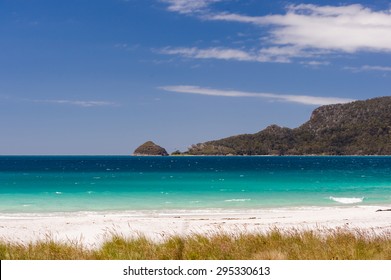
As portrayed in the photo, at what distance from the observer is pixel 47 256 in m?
10.8

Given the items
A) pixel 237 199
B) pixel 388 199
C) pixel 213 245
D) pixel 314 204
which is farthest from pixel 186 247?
pixel 388 199

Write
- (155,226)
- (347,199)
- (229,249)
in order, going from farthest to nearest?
1. (347,199)
2. (155,226)
3. (229,249)

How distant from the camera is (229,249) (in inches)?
452

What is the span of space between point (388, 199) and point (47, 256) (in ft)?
136

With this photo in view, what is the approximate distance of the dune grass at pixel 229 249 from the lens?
1074 centimetres

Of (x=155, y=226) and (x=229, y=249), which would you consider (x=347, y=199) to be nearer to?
(x=155, y=226)

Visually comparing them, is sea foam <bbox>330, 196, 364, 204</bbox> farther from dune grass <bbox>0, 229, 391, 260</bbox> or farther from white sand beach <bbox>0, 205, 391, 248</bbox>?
dune grass <bbox>0, 229, 391, 260</bbox>

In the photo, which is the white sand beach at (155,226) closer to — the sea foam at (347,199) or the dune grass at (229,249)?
the dune grass at (229,249)

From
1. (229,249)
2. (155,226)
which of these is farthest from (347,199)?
(229,249)

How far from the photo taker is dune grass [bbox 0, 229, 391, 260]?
10.7 metres

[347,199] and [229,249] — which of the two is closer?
[229,249]

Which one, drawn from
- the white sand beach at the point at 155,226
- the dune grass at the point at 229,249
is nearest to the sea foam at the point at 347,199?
the white sand beach at the point at 155,226

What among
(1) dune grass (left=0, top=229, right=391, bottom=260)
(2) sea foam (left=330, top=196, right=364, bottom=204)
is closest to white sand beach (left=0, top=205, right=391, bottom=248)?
(1) dune grass (left=0, top=229, right=391, bottom=260)
